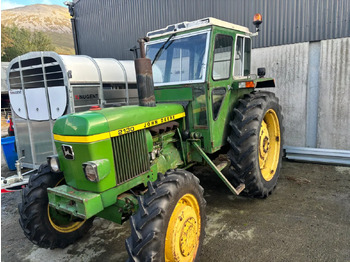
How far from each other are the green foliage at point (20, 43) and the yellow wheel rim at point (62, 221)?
37935mm

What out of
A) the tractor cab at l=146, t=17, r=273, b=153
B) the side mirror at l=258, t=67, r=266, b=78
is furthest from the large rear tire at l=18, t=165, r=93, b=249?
the side mirror at l=258, t=67, r=266, b=78

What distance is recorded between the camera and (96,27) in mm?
9039

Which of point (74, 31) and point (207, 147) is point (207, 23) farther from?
point (74, 31)

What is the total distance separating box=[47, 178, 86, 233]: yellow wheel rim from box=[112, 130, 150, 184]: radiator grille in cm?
82

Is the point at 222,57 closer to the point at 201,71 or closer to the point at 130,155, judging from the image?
the point at 201,71

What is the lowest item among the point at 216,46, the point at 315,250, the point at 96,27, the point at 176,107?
the point at 315,250

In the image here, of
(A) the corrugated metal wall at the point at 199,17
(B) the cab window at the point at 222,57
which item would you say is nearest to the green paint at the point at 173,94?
(B) the cab window at the point at 222,57

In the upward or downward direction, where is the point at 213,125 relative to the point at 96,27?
downward

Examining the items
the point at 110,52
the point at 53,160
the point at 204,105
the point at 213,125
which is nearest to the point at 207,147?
the point at 213,125

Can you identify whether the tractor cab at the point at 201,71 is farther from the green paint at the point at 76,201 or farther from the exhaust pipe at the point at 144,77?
the green paint at the point at 76,201

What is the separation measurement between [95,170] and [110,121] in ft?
1.56

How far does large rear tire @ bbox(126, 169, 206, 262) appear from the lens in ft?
6.31

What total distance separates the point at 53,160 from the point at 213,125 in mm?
1886

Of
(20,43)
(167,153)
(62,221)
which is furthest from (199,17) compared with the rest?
(20,43)
